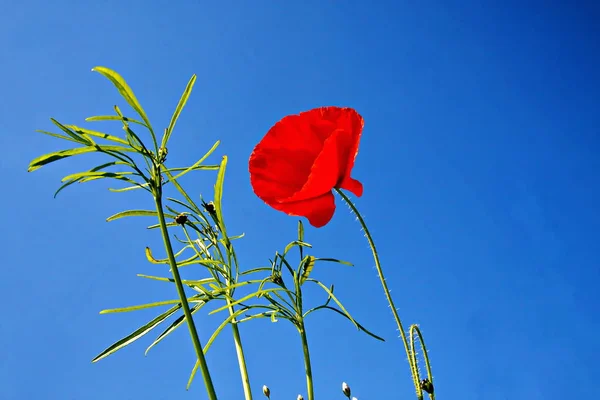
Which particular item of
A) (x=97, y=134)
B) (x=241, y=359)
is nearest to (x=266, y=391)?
(x=241, y=359)

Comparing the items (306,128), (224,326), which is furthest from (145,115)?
(224,326)

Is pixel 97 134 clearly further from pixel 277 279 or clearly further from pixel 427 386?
pixel 427 386

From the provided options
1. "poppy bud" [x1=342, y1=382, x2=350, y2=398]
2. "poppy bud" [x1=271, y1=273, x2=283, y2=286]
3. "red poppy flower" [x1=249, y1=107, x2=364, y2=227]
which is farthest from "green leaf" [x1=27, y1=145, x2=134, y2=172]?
"poppy bud" [x1=342, y1=382, x2=350, y2=398]

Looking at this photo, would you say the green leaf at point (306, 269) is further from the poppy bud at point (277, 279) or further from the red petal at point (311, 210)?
the red petal at point (311, 210)

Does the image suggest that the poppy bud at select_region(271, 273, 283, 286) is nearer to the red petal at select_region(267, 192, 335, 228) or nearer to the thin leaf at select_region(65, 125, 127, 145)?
the red petal at select_region(267, 192, 335, 228)

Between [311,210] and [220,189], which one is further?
[220,189]
